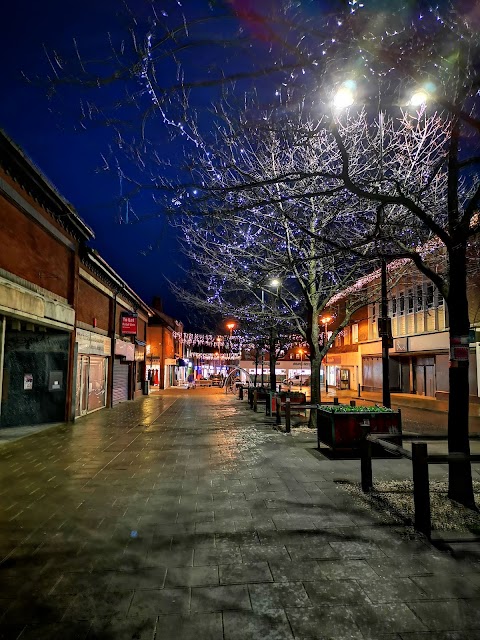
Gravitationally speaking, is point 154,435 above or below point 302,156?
below

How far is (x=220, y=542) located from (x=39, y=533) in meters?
2.09

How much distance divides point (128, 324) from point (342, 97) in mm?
18198

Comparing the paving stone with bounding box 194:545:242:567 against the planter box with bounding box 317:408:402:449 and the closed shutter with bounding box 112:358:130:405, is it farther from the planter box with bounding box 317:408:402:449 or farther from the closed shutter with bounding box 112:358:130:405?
the closed shutter with bounding box 112:358:130:405

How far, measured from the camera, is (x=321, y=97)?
614cm

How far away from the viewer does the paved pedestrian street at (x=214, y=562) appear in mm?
3080

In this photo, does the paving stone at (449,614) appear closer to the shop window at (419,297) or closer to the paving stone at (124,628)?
the paving stone at (124,628)

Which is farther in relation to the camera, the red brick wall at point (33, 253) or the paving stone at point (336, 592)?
the red brick wall at point (33, 253)

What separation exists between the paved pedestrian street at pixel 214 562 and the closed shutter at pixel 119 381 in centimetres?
1352

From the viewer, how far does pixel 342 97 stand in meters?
5.95

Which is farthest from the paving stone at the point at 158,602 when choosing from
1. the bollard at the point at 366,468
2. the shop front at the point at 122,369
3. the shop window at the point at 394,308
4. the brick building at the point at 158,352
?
the brick building at the point at 158,352

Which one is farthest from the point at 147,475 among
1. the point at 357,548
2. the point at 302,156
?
the point at 302,156

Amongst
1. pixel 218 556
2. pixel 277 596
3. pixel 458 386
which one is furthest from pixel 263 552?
pixel 458 386

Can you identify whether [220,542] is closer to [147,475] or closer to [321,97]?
[147,475]

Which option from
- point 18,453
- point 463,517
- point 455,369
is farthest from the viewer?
point 18,453
